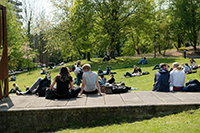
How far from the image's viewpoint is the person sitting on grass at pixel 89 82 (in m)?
8.03

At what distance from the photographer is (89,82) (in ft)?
26.6

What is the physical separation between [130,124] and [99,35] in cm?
2267

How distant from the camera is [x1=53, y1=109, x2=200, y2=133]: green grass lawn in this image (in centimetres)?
504

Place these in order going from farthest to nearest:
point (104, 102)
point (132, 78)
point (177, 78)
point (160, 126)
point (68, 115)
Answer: point (132, 78), point (177, 78), point (104, 102), point (68, 115), point (160, 126)

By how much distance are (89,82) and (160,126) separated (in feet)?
11.8

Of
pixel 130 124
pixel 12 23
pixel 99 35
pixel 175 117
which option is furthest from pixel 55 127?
pixel 12 23

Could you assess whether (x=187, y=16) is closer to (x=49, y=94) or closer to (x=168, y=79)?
(x=168, y=79)

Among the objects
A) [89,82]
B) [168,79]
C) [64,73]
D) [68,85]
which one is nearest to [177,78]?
[168,79]

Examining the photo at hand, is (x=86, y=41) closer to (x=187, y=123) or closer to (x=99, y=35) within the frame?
(x=99, y=35)

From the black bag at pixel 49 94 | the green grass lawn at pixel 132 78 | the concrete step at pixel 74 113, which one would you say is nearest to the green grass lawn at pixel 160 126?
the concrete step at pixel 74 113

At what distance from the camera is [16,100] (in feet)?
24.5

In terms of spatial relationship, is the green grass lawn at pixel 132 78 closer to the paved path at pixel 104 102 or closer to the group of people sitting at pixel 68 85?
the paved path at pixel 104 102

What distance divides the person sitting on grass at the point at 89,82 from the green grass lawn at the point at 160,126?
7.82 feet

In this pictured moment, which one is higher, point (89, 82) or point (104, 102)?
point (89, 82)
